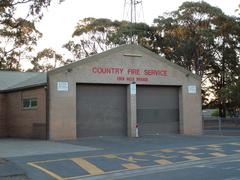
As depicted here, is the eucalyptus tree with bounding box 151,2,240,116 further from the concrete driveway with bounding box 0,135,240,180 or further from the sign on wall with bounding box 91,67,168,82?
the concrete driveway with bounding box 0,135,240,180

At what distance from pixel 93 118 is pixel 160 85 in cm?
530

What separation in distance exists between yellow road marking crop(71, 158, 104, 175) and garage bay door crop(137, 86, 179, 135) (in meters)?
14.6

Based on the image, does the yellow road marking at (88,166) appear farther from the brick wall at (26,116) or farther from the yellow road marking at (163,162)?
the brick wall at (26,116)

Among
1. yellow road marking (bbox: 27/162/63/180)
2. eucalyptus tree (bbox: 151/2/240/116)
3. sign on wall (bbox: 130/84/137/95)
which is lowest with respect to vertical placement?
yellow road marking (bbox: 27/162/63/180)

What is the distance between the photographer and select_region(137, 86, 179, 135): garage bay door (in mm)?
32531

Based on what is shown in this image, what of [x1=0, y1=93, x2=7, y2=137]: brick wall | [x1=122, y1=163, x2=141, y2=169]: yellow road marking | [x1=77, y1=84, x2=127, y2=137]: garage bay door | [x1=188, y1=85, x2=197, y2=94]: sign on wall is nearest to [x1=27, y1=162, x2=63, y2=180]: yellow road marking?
[x1=122, y1=163, x2=141, y2=169]: yellow road marking

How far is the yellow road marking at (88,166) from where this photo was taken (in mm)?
15316

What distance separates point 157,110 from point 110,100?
353 centimetres

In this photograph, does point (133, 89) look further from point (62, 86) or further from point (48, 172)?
point (48, 172)

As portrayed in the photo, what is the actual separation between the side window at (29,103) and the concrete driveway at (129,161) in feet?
25.5

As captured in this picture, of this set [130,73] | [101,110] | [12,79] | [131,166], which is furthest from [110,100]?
[131,166]

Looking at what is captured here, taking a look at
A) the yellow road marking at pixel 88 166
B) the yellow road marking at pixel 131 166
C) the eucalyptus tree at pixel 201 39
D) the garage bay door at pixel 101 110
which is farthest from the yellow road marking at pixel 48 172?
the eucalyptus tree at pixel 201 39

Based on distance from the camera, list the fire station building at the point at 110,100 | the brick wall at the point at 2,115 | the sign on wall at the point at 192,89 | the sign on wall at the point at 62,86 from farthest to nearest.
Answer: the brick wall at the point at 2,115 → the sign on wall at the point at 192,89 → the fire station building at the point at 110,100 → the sign on wall at the point at 62,86

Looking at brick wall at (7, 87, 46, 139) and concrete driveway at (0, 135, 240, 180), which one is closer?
concrete driveway at (0, 135, 240, 180)
